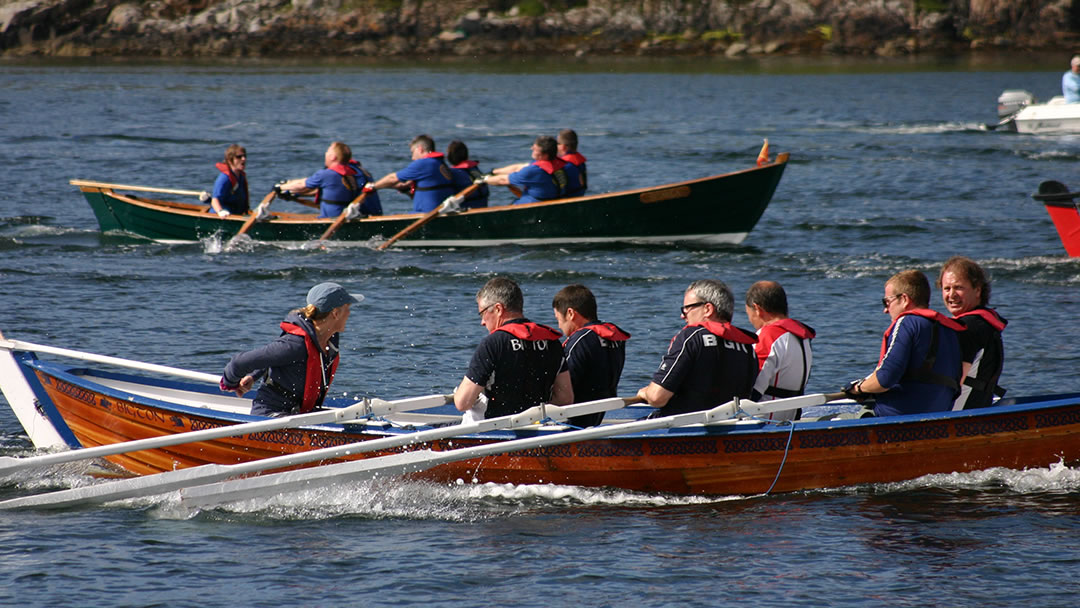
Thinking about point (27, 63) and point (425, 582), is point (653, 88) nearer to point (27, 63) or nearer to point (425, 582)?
point (27, 63)

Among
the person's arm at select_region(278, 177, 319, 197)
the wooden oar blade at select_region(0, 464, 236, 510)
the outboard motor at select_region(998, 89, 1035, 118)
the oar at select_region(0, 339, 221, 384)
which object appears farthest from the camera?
the outboard motor at select_region(998, 89, 1035, 118)

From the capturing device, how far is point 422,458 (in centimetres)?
752

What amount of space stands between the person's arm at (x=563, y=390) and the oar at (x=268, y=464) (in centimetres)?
21

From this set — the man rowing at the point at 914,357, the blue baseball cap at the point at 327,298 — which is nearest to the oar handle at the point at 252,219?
the blue baseball cap at the point at 327,298

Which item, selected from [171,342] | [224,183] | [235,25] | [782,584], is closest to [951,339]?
[782,584]

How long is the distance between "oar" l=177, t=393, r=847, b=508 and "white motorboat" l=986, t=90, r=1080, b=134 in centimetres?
2471

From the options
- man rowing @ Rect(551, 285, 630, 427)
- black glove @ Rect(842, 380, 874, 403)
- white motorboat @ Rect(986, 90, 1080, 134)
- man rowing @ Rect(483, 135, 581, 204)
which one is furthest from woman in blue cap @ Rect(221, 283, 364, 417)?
white motorboat @ Rect(986, 90, 1080, 134)

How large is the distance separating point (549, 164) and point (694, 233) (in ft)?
7.51

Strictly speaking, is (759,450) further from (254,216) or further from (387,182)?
(254,216)

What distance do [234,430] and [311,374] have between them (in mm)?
556

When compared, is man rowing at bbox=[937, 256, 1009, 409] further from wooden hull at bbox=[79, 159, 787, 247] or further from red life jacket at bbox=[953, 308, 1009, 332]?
wooden hull at bbox=[79, 159, 787, 247]

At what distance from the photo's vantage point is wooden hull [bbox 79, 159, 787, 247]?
16.5 m

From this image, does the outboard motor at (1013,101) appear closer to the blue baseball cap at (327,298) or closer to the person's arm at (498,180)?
the person's arm at (498,180)

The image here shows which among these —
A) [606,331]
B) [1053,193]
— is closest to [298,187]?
[1053,193]
